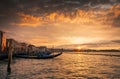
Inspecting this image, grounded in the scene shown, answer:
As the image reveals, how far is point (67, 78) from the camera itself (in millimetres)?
29766

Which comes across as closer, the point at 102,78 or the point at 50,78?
the point at 50,78

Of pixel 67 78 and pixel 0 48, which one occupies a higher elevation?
pixel 0 48

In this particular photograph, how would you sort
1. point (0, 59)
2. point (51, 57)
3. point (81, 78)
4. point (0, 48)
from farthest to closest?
1. point (51, 57)
2. point (0, 48)
3. point (0, 59)
4. point (81, 78)

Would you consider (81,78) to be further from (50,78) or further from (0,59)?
(0,59)

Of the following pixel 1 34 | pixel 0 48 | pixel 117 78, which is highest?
pixel 1 34

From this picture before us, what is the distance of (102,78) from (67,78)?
236 inches

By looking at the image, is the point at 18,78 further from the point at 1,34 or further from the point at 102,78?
the point at 1,34

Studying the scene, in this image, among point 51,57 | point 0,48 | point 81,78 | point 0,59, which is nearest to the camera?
point 81,78

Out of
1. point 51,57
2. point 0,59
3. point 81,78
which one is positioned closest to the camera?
point 81,78

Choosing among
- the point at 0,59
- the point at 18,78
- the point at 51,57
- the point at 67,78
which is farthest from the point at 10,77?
the point at 51,57

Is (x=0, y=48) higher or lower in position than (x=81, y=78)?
higher

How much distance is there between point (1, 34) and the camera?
229ft

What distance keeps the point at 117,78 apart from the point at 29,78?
14.7m

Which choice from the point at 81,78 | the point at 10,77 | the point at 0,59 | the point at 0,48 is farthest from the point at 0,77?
the point at 0,48
